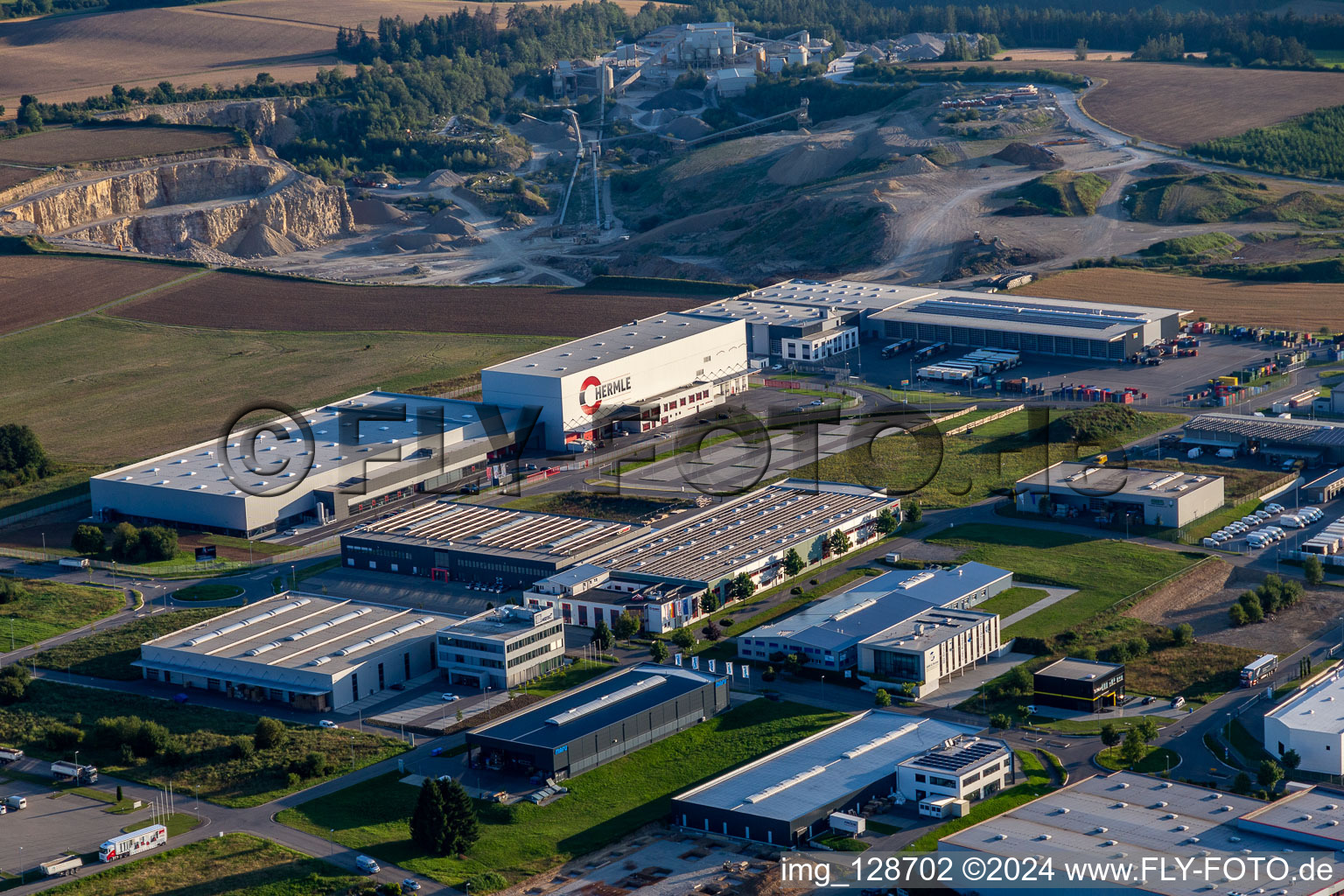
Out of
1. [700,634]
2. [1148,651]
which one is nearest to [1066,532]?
[1148,651]

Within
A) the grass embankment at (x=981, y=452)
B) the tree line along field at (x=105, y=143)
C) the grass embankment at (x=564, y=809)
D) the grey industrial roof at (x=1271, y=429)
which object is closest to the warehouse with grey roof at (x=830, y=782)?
the grass embankment at (x=564, y=809)

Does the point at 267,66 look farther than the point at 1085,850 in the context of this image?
Yes

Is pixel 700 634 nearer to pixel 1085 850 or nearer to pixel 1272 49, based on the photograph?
pixel 1085 850

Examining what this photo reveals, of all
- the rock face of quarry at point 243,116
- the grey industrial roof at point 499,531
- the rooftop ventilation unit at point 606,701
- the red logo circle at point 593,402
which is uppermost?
the rock face of quarry at point 243,116

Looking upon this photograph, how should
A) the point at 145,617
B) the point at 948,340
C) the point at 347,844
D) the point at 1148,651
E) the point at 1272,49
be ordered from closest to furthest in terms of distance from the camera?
the point at 347,844, the point at 1148,651, the point at 145,617, the point at 948,340, the point at 1272,49

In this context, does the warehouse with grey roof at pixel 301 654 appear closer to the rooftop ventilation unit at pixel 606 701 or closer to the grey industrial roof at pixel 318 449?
the rooftop ventilation unit at pixel 606 701

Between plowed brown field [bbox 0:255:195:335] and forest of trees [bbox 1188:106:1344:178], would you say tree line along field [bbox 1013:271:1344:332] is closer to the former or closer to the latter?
forest of trees [bbox 1188:106:1344:178]
